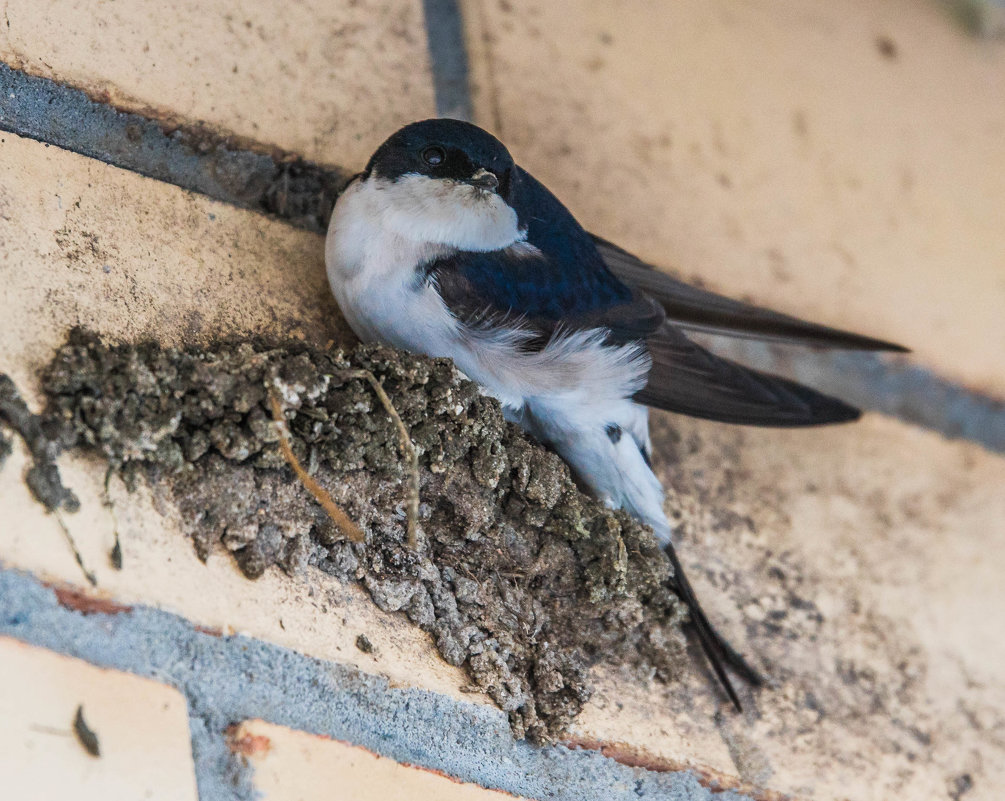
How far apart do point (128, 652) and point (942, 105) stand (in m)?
1.58

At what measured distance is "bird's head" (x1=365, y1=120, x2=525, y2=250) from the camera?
1321mm

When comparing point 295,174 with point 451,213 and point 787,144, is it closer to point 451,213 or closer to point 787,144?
point 451,213

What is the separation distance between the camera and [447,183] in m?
1.35

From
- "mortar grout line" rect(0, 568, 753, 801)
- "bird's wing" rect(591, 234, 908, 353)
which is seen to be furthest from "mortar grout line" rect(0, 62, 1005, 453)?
"mortar grout line" rect(0, 568, 753, 801)

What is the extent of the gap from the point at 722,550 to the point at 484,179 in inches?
19.6

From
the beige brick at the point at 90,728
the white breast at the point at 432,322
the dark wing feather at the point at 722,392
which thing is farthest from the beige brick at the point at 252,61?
the beige brick at the point at 90,728

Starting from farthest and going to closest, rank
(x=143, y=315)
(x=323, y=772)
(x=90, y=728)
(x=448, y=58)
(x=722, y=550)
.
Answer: (x=448, y=58) < (x=722, y=550) < (x=143, y=315) < (x=323, y=772) < (x=90, y=728)

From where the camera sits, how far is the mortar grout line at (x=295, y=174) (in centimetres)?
101

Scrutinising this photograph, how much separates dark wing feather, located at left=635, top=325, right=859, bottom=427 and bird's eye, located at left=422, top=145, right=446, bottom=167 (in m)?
0.32

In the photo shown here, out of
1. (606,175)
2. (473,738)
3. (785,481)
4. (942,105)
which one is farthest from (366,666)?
(942,105)

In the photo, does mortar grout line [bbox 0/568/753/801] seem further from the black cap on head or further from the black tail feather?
the black cap on head

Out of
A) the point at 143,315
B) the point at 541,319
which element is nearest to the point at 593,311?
the point at 541,319

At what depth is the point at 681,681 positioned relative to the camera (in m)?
1.15

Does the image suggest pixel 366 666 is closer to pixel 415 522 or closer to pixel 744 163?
pixel 415 522
